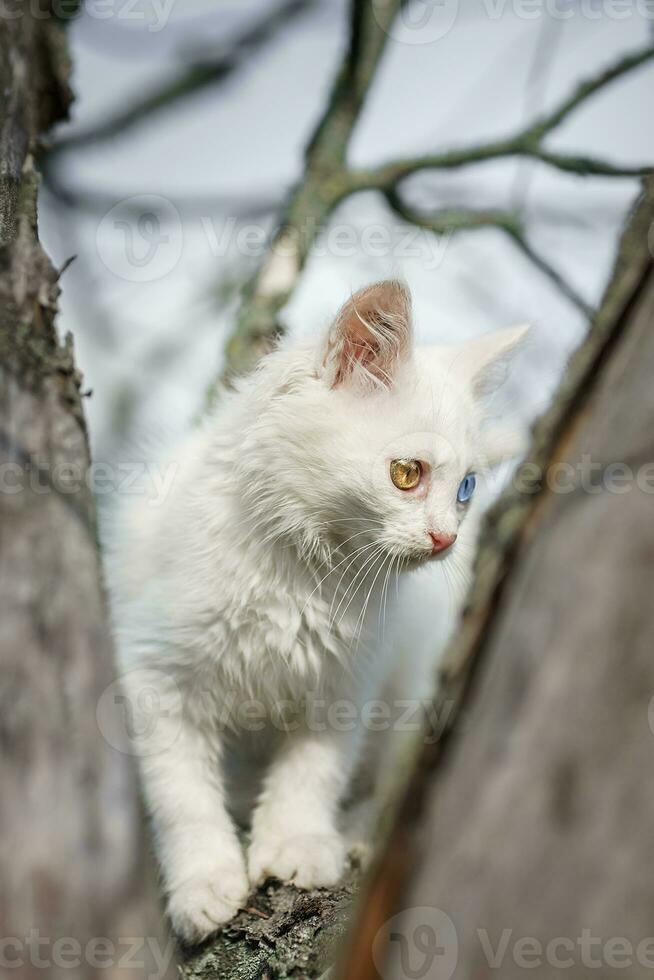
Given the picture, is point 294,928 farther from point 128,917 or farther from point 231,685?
point 128,917

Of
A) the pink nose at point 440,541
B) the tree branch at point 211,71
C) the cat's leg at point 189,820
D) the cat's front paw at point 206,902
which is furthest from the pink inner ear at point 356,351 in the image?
the tree branch at point 211,71

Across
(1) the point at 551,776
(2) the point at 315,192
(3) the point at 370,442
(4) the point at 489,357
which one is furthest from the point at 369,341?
(1) the point at 551,776

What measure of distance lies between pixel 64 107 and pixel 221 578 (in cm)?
133

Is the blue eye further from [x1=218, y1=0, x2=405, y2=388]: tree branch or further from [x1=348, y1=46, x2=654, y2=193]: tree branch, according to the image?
[x1=348, y1=46, x2=654, y2=193]: tree branch

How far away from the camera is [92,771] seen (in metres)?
0.95

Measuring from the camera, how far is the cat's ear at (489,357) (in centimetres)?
247

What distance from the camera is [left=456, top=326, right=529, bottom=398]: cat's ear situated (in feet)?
8.11

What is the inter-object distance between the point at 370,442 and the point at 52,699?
1315mm

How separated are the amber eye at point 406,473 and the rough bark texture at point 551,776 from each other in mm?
1123

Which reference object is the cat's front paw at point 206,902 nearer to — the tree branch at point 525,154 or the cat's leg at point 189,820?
the cat's leg at point 189,820

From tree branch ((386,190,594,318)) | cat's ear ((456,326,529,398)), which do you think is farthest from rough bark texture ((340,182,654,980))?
tree branch ((386,190,594,318))

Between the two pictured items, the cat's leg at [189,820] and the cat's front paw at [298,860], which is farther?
the cat's front paw at [298,860]

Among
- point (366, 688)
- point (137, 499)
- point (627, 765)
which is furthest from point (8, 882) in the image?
point (137, 499)

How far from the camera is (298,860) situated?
6.88ft
